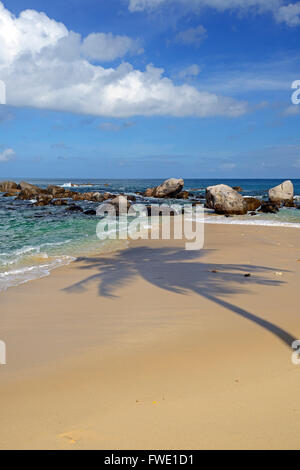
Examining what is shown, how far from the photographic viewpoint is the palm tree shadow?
611 cm

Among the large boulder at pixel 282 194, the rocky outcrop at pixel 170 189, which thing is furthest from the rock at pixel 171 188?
the large boulder at pixel 282 194

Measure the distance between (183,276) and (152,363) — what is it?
4.04m

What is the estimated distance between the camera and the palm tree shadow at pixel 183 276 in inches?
241

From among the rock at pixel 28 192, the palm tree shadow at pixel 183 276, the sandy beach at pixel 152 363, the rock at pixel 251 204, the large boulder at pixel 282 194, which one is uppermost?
the rock at pixel 28 192

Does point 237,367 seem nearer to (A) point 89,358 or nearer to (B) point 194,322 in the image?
(B) point 194,322

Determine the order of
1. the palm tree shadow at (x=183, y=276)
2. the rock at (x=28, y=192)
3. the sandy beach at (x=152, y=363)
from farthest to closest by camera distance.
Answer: the rock at (x=28, y=192)
the palm tree shadow at (x=183, y=276)
the sandy beach at (x=152, y=363)

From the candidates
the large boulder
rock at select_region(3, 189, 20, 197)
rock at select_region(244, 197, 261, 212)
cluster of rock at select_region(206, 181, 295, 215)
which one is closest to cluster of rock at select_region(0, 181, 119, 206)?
rock at select_region(3, 189, 20, 197)

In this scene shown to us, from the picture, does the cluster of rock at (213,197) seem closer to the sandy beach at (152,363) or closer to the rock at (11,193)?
the rock at (11,193)

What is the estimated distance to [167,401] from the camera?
10.0 ft

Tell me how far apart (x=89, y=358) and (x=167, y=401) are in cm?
129

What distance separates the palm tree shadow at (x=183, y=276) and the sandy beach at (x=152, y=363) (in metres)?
0.04

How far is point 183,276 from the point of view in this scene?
25.4ft

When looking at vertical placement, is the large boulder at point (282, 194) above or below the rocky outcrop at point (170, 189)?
below

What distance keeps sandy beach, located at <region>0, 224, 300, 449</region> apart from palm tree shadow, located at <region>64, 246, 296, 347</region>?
0.14 ft
